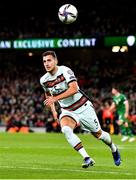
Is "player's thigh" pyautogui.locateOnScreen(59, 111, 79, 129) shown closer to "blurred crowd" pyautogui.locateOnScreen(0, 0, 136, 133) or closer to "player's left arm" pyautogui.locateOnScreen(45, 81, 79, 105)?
"player's left arm" pyautogui.locateOnScreen(45, 81, 79, 105)

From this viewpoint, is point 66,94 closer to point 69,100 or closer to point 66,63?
point 69,100

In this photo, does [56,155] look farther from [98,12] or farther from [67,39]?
[98,12]

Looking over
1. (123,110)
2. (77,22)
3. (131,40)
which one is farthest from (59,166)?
(77,22)

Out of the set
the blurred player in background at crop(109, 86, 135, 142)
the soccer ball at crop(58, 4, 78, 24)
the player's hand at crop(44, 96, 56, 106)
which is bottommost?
the blurred player in background at crop(109, 86, 135, 142)

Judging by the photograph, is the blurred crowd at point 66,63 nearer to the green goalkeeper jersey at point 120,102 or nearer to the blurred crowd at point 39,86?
the blurred crowd at point 39,86

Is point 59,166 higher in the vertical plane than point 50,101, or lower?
lower

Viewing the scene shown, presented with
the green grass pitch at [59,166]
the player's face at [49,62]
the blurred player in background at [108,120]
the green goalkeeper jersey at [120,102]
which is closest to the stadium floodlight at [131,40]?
the blurred player in background at [108,120]

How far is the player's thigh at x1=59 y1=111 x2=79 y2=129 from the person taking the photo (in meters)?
12.2

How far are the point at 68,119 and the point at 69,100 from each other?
15.7 inches

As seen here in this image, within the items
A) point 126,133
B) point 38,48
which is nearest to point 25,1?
point 38,48

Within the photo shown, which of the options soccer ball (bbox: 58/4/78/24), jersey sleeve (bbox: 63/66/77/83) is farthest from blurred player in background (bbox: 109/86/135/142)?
jersey sleeve (bbox: 63/66/77/83)

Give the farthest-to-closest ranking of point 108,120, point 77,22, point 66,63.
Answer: point 66,63 < point 77,22 < point 108,120

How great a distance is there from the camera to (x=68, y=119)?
1228 cm

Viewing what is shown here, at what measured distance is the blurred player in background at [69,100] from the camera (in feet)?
39.5
